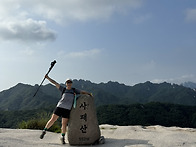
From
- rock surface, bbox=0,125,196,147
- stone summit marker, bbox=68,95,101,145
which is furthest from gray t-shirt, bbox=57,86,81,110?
rock surface, bbox=0,125,196,147

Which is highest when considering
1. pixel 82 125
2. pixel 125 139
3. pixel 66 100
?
pixel 66 100

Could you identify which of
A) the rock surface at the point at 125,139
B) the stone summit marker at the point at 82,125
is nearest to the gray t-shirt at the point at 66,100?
the stone summit marker at the point at 82,125

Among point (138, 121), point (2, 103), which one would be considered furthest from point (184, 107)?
point (2, 103)

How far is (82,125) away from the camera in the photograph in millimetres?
6660

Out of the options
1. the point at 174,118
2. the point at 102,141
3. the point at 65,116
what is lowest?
the point at 174,118

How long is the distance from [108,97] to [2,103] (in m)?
61.8

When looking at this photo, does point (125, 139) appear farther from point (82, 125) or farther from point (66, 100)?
point (66, 100)

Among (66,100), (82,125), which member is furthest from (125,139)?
(66,100)

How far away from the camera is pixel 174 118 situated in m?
66.3

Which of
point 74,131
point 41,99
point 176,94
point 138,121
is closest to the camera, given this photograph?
point 74,131

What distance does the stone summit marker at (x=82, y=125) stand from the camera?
664cm

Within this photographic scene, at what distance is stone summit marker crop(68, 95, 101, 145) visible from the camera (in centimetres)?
664

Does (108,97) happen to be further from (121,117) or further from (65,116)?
(65,116)

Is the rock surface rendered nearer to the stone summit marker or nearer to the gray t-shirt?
the stone summit marker
